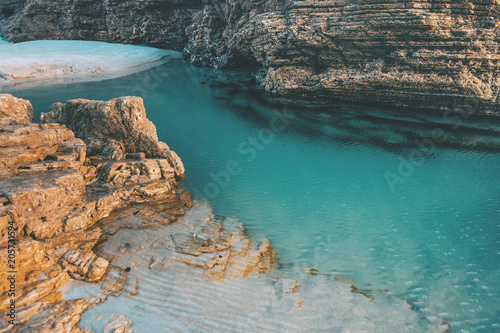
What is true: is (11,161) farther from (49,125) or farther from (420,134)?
(420,134)

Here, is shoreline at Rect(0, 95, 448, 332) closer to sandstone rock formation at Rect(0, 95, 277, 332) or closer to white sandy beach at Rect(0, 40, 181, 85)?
sandstone rock formation at Rect(0, 95, 277, 332)

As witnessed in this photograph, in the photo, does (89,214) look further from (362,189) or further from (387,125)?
(387,125)

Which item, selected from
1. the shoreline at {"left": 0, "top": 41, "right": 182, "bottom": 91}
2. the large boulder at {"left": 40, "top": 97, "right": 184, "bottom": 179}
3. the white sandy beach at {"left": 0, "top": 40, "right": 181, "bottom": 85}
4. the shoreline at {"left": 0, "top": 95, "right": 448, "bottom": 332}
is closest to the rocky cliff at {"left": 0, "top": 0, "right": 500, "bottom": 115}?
the shoreline at {"left": 0, "top": 41, "right": 182, "bottom": 91}

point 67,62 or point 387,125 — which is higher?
point 67,62

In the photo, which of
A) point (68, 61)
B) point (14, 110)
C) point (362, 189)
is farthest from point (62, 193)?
point (68, 61)

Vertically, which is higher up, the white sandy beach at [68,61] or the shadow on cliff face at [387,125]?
the white sandy beach at [68,61]

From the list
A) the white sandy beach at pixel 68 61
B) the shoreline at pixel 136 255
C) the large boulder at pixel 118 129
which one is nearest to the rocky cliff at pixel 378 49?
the white sandy beach at pixel 68 61

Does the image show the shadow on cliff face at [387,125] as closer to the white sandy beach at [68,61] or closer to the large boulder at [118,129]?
the large boulder at [118,129]
